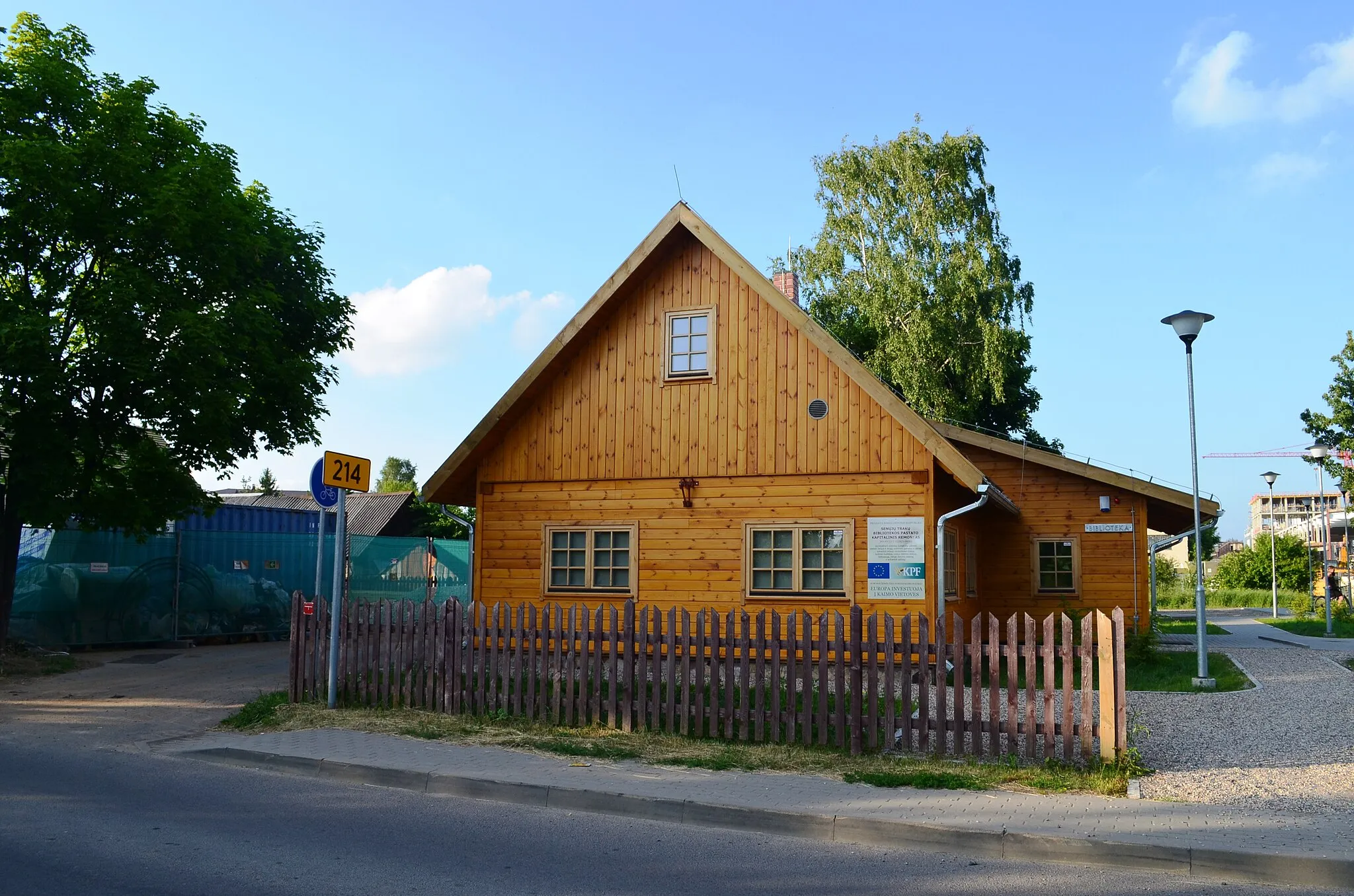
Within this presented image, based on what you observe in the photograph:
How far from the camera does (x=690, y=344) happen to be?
16.8 m

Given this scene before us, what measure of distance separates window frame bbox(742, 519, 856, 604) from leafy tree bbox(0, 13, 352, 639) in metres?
8.88

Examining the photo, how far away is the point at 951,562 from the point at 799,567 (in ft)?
12.4

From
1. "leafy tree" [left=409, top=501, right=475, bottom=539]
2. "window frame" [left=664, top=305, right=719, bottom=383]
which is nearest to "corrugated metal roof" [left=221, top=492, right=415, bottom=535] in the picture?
"leafy tree" [left=409, top=501, right=475, bottom=539]

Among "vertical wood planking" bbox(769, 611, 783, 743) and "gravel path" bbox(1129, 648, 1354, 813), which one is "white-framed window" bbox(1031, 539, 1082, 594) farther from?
"vertical wood planking" bbox(769, 611, 783, 743)

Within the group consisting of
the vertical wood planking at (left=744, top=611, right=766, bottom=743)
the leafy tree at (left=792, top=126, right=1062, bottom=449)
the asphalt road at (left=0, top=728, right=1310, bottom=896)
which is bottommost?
the asphalt road at (left=0, top=728, right=1310, bottom=896)

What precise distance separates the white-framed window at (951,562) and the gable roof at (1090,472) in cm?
359

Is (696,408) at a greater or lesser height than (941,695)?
greater

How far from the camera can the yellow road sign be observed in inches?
492

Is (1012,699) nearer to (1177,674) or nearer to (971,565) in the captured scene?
(1177,674)

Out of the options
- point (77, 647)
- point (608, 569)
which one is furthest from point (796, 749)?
point (77, 647)

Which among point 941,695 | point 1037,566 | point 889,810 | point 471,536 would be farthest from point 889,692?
point 1037,566

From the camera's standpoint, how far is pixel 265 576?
83.8ft

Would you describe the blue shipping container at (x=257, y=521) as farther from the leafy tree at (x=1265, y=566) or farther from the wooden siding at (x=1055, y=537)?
the leafy tree at (x=1265, y=566)

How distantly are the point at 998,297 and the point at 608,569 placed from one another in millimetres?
23055
